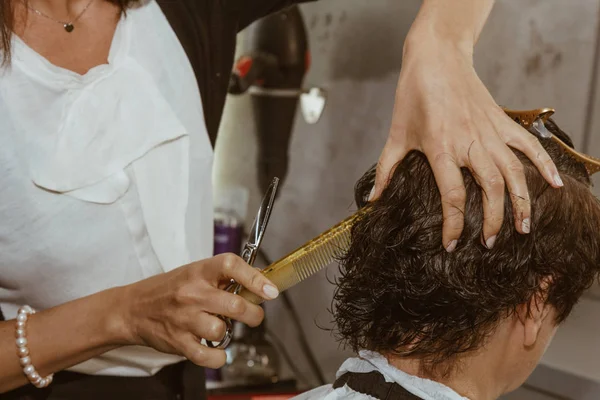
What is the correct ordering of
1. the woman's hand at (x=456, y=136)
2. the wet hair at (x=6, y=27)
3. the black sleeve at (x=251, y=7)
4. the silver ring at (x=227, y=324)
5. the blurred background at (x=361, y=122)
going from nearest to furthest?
the woman's hand at (x=456, y=136), the silver ring at (x=227, y=324), the wet hair at (x=6, y=27), the black sleeve at (x=251, y=7), the blurred background at (x=361, y=122)

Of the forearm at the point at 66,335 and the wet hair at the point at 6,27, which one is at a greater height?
the wet hair at the point at 6,27

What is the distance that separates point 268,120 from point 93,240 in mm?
1321

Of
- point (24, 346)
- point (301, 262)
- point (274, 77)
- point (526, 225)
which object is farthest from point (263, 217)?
point (274, 77)

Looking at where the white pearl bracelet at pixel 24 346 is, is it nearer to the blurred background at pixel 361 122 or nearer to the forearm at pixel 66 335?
the forearm at pixel 66 335

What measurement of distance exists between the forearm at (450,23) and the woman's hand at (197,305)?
0.38 metres

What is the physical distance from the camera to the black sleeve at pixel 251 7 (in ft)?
4.95

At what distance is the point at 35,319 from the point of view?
1.18 meters

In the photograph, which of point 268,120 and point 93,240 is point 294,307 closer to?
point 268,120

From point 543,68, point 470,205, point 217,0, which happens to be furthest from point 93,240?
point 543,68

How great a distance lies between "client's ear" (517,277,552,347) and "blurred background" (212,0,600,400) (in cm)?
39

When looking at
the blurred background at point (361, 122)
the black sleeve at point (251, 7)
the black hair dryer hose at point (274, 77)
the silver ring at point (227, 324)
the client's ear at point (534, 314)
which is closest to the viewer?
the silver ring at point (227, 324)

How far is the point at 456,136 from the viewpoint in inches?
35.3

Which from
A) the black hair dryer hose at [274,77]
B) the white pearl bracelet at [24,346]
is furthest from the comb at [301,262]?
the black hair dryer hose at [274,77]

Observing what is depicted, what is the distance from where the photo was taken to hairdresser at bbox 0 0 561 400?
0.95 m
